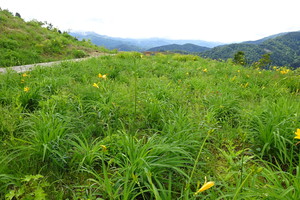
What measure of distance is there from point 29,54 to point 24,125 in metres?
6.22

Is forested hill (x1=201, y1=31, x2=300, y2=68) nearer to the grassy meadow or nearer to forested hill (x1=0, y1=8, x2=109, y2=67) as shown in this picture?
forested hill (x1=0, y1=8, x2=109, y2=67)

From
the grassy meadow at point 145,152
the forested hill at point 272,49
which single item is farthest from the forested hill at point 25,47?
the forested hill at point 272,49

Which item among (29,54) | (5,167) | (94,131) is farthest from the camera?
(29,54)

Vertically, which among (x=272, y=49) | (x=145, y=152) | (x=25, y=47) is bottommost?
(x=145, y=152)

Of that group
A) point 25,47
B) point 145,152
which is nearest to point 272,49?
point 25,47

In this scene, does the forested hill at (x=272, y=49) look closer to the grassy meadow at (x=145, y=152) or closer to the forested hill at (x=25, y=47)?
the forested hill at (x=25, y=47)

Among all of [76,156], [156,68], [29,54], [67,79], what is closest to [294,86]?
[156,68]

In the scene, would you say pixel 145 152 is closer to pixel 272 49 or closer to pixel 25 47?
pixel 25 47

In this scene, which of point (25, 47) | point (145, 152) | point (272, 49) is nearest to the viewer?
point (145, 152)

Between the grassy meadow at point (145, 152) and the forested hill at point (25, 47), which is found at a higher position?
the forested hill at point (25, 47)

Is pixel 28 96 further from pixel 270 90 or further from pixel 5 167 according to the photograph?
pixel 270 90

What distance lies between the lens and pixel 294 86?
3.45 m

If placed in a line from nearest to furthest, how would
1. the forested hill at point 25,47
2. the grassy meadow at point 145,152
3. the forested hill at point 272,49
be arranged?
the grassy meadow at point 145,152 < the forested hill at point 25,47 < the forested hill at point 272,49

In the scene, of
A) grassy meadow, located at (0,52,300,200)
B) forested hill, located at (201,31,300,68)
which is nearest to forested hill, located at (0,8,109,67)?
grassy meadow, located at (0,52,300,200)
